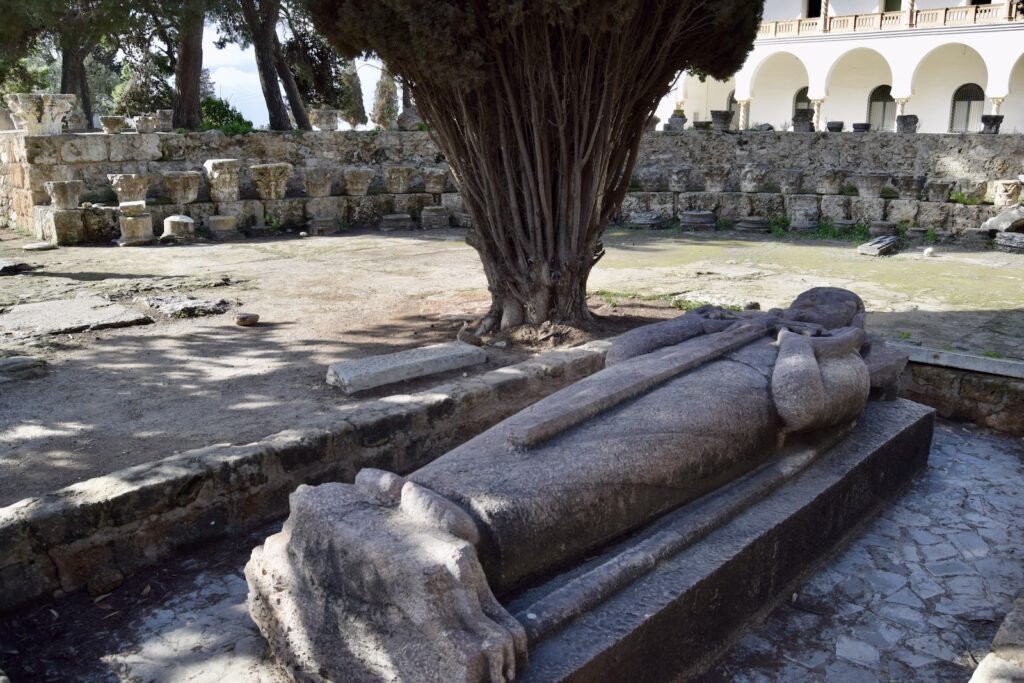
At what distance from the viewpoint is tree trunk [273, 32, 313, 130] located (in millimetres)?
18203

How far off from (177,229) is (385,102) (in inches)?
457

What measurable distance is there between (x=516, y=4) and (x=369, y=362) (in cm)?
240

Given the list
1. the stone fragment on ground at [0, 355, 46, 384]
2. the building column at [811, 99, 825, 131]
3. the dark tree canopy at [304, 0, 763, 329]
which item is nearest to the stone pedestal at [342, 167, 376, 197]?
the dark tree canopy at [304, 0, 763, 329]

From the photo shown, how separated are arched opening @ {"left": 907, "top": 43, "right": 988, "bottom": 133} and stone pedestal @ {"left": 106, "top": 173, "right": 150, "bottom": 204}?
23.0 m

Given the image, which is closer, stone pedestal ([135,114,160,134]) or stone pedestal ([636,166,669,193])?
stone pedestal ([135,114,160,134])

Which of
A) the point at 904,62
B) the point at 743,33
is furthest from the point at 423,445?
the point at 904,62

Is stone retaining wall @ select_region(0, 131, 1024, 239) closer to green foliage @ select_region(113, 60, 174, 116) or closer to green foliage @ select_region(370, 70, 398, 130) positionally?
green foliage @ select_region(370, 70, 398, 130)

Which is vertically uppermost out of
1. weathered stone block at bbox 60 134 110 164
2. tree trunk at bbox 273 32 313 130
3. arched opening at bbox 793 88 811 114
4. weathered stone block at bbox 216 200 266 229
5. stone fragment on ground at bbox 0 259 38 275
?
arched opening at bbox 793 88 811 114

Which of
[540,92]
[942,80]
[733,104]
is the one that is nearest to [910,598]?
[540,92]

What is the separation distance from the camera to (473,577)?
221 cm

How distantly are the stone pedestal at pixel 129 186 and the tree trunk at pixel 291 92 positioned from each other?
22.2ft

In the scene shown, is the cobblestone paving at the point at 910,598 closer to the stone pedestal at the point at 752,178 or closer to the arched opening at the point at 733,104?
the stone pedestal at the point at 752,178

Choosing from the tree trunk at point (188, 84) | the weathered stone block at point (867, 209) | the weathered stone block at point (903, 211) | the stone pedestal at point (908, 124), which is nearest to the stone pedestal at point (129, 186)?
the tree trunk at point (188, 84)

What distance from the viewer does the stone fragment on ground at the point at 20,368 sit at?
5211 mm
